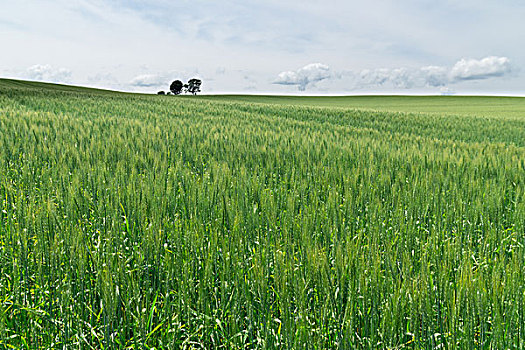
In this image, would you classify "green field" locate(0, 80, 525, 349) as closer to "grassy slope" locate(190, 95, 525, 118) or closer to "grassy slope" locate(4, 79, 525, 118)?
"grassy slope" locate(4, 79, 525, 118)

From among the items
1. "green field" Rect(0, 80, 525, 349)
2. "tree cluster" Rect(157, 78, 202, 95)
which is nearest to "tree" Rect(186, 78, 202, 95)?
"tree cluster" Rect(157, 78, 202, 95)

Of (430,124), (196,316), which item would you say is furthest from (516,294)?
(430,124)

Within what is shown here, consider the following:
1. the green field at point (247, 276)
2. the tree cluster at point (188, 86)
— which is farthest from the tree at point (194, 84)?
the green field at point (247, 276)

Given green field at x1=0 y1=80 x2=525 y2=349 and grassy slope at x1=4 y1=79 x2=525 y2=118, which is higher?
grassy slope at x1=4 y1=79 x2=525 y2=118

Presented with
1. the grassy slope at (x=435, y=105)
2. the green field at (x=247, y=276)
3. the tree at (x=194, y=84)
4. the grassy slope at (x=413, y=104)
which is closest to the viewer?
the green field at (x=247, y=276)

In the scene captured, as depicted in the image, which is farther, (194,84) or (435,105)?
(194,84)

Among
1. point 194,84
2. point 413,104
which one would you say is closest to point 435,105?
point 413,104

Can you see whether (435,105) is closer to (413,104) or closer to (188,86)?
(413,104)

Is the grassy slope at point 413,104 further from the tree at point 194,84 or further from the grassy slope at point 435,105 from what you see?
the tree at point 194,84

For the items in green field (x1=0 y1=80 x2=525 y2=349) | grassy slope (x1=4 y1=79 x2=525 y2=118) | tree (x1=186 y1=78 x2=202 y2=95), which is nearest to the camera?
green field (x1=0 y1=80 x2=525 y2=349)

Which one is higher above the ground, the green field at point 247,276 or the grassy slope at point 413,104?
the grassy slope at point 413,104

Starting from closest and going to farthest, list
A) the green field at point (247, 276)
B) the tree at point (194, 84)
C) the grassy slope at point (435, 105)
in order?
the green field at point (247, 276)
the grassy slope at point (435, 105)
the tree at point (194, 84)

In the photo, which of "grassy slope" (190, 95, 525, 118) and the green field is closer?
the green field

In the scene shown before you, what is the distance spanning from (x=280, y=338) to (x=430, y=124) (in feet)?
63.9
